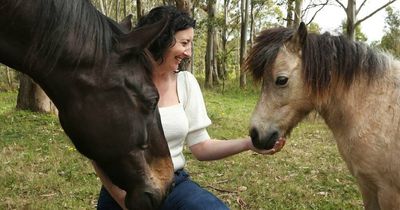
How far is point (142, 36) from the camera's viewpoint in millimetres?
1889

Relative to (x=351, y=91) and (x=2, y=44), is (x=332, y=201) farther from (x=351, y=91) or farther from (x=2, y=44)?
(x=2, y=44)

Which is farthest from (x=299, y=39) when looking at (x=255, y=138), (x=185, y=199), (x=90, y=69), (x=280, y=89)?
(x=90, y=69)

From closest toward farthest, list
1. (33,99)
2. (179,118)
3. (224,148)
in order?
1. (179,118)
2. (224,148)
3. (33,99)

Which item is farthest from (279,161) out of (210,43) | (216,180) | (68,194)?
(210,43)

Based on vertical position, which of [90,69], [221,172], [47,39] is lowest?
[221,172]

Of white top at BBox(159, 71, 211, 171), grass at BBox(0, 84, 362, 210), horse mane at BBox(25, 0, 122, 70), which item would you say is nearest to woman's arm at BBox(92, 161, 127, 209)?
white top at BBox(159, 71, 211, 171)

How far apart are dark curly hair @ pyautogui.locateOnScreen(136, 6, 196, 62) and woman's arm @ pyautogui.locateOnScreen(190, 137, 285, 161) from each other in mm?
722

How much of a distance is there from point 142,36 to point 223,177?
374 centimetres

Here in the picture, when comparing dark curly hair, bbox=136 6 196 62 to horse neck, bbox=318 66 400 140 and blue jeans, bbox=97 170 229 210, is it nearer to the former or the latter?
blue jeans, bbox=97 170 229 210

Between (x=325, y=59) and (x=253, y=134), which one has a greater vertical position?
(x=325, y=59)

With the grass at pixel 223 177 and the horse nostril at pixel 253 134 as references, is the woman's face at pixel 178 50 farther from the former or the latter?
the grass at pixel 223 177

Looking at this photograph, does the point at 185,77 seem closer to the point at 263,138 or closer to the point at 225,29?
the point at 263,138

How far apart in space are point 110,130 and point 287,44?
1654 mm

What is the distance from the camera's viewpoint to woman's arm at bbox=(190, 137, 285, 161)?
298 centimetres
